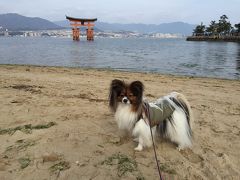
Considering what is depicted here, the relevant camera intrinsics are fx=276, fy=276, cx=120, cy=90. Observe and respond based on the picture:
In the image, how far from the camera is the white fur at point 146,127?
12.8 ft

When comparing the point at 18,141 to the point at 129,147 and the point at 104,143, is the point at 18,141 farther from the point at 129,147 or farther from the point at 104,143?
the point at 129,147

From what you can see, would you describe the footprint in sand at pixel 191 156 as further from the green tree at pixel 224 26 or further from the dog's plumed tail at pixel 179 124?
the green tree at pixel 224 26

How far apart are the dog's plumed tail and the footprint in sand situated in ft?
0.30

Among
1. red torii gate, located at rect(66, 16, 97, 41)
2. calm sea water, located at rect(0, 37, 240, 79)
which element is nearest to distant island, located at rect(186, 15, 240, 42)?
red torii gate, located at rect(66, 16, 97, 41)

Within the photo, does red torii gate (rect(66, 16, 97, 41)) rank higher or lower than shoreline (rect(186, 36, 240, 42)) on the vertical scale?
higher

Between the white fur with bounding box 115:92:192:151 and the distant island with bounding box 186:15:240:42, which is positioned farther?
the distant island with bounding box 186:15:240:42

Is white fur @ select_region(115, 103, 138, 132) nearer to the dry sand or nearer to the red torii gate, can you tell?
the dry sand

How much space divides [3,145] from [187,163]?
271 cm

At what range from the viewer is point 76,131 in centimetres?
482

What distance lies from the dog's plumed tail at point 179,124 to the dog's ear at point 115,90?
86 centimetres

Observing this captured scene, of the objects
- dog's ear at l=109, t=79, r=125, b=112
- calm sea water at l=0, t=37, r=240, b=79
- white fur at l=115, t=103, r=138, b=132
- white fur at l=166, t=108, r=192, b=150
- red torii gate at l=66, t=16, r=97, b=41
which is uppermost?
red torii gate at l=66, t=16, r=97, b=41

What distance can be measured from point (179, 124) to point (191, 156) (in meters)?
0.50

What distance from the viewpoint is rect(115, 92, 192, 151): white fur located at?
12.8ft

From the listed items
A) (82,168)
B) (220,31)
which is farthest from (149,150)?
(220,31)
